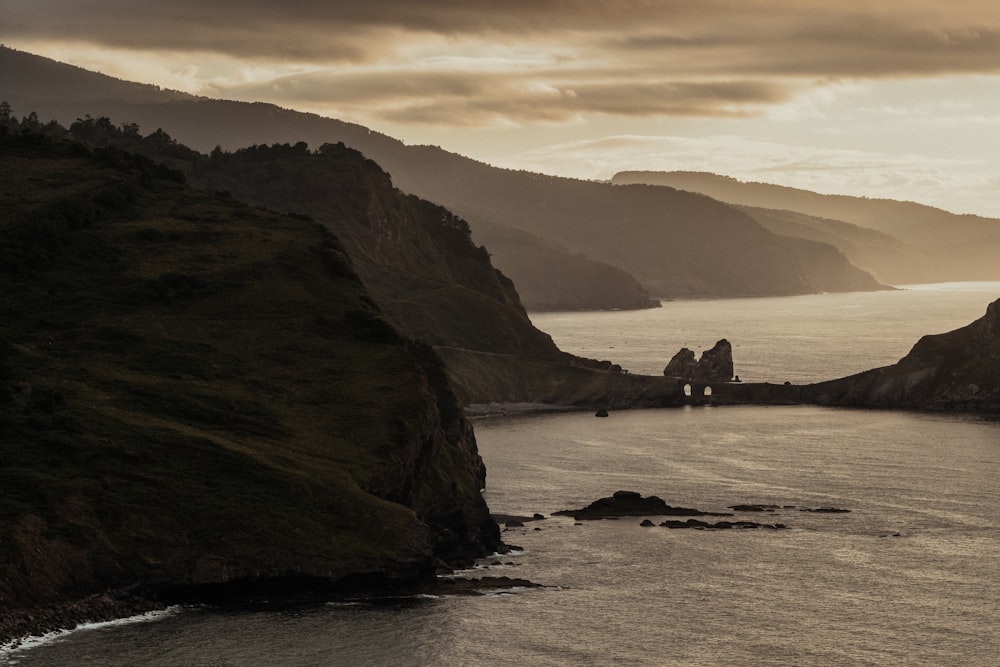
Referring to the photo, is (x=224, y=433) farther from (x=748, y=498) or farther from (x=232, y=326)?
(x=748, y=498)

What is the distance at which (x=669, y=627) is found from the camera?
126 metres

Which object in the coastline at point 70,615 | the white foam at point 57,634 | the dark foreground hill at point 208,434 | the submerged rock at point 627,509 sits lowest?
the white foam at point 57,634

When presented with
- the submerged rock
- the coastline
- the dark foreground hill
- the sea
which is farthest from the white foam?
the submerged rock

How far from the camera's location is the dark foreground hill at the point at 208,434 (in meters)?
129

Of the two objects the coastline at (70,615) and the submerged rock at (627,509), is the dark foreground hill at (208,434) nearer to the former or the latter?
the coastline at (70,615)

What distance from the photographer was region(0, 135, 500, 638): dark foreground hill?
129m

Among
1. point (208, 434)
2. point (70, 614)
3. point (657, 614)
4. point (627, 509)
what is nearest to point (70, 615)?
point (70, 614)

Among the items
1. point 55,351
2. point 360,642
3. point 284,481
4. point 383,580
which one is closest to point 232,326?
point 55,351

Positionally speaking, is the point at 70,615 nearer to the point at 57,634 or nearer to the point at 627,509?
the point at 57,634

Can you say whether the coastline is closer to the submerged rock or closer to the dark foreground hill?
the dark foreground hill

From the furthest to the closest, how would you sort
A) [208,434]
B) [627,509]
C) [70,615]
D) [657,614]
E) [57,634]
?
[627,509], [208,434], [657,614], [70,615], [57,634]

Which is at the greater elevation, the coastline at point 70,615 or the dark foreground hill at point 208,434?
the dark foreground hill at point 208,434

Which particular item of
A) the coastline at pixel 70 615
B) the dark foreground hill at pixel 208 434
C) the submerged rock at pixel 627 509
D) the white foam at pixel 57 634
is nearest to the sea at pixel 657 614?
the white foam at pixel 57 634

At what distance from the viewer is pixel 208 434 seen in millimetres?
148500
